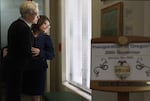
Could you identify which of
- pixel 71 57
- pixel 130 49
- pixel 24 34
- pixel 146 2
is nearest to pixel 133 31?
pixel 146 2

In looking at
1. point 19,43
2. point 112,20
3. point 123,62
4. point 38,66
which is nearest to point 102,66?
point 123,62

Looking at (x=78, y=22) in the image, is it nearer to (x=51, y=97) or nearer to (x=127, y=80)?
(x=51, y=97)

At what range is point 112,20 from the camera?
9.12 ft

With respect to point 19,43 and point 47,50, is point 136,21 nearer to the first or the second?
point 19,43

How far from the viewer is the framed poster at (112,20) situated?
254 centimetres

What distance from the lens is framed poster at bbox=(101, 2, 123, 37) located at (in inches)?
100

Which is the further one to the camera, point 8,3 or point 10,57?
point 8,3

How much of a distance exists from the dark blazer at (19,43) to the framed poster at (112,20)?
0.74 meters

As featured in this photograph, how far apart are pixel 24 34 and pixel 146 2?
1.32 meters

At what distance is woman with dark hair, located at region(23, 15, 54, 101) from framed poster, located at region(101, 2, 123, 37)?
1.18m

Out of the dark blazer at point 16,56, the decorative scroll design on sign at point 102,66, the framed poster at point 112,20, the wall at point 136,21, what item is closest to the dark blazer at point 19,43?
the dark blazer at point 16,56

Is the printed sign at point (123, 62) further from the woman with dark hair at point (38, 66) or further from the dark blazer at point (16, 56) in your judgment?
the woman with dark hair at point (38, 66)

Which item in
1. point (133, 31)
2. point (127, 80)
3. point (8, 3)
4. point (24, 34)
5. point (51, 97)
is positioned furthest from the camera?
point (8, 3)

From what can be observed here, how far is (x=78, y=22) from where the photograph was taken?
14.6 feet
